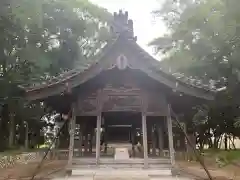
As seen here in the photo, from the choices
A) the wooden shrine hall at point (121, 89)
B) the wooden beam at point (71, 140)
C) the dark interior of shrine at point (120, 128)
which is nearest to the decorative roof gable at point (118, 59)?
the wooden shrine hall at point (121, 89)

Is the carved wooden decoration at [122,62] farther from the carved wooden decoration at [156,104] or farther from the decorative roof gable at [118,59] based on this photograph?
the carved wooden decoration at [156,104]

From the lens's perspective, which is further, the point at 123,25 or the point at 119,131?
the point at 119,131

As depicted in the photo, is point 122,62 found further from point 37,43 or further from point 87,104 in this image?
point 37,43

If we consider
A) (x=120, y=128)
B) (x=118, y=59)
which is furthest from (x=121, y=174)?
(x=120, y=128)

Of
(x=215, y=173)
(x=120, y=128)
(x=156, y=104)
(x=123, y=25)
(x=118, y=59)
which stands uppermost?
(x=123, y=25)

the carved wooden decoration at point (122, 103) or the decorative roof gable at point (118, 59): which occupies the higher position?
the decorative roof gable at point (118, 59)

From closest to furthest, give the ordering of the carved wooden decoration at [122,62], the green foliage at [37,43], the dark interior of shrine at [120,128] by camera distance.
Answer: the carved wooden decoration at [122,62]
the dark interior of shrine at [120,128]
the green foliage at [37,43]

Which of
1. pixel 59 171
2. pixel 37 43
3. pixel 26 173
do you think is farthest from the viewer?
pixel 37 43

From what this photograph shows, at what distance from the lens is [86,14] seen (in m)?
29.1

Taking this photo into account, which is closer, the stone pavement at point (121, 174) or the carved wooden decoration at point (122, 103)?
the stone pavement at point (121, 174)

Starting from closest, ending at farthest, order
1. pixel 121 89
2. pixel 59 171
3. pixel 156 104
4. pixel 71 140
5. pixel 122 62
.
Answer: pixel 122 62
pixel 71 140
pixel 121 89
pixel 156 104
pixel 59 171

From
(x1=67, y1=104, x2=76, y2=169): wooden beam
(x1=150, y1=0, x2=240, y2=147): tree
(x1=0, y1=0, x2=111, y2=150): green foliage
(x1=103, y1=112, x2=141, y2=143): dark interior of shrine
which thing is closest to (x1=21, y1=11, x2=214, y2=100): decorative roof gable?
(x1=67, y1=104, x2=76, y2=169): wooden beam

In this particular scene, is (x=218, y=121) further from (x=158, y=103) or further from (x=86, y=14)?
(x=86, y=14)

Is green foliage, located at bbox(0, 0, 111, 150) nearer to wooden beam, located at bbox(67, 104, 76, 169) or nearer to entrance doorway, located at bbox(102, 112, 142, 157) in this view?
entrance doorway, located at bbox(102, 112, 142, 157)
